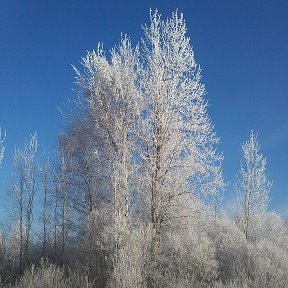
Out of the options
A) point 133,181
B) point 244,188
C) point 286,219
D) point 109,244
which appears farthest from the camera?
point 286,219

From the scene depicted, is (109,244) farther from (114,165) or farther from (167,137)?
(167,137)

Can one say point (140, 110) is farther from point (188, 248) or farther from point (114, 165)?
point (188, 248)

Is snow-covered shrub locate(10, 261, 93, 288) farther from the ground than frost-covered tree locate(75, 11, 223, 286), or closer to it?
closer to it

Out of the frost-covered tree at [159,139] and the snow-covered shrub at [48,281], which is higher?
the frost-covered tree at [159,139]

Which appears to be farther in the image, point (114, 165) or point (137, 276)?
point (114, 165)

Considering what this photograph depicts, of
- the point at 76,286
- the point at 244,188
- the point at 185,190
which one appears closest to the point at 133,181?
the point at 185,190

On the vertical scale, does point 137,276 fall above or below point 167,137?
below

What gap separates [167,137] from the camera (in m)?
18.3

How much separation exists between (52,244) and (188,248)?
10833mm

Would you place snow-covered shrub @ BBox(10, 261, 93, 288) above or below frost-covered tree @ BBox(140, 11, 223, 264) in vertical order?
below

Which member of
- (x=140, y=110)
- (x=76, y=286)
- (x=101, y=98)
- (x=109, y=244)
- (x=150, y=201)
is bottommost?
(x=76, y=286)

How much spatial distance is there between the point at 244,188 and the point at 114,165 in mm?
14093

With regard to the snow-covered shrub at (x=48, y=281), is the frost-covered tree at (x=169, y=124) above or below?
above

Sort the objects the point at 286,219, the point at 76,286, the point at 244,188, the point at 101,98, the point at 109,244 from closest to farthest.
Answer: the point at 76,286
the point at 109,244
the point at 101,98
the point at 244,188
the point at 286,219
